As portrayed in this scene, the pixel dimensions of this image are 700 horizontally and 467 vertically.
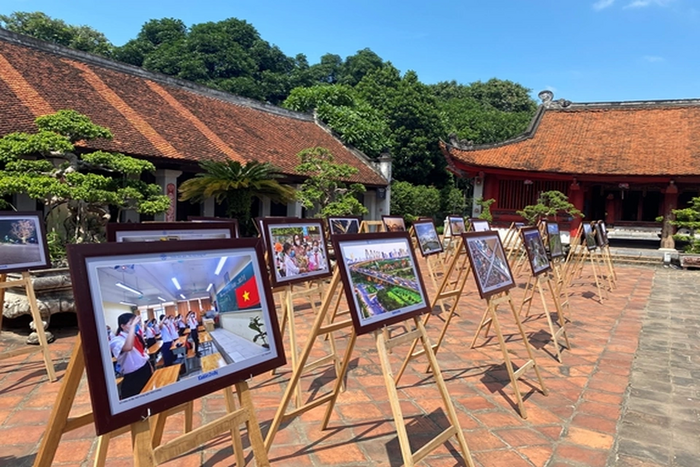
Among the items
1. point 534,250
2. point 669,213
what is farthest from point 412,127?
point 534,250

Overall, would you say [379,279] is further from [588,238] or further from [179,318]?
[588,238]

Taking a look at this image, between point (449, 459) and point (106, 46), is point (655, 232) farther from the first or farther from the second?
point (106, 46)

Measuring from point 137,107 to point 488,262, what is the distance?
41.2ft

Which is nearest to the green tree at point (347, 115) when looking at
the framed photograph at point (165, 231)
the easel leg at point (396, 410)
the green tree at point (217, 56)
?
the green tree at point (217, 56)

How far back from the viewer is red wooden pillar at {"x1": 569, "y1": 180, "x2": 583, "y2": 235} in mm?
16864

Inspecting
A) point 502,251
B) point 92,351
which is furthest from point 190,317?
point 502,251

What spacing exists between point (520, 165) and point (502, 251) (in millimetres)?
14407

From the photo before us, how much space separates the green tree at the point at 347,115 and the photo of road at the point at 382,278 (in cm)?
1948

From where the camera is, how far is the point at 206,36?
36656 millimetres

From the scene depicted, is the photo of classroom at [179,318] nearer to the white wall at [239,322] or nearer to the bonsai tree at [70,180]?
the white wall at [239,322]

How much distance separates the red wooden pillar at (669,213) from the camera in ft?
51.9

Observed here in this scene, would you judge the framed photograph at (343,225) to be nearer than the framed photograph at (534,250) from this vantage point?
No

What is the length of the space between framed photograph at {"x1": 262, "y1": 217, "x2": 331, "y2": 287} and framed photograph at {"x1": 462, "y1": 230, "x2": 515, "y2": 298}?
1.29m

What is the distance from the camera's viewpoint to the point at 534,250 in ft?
15.6
